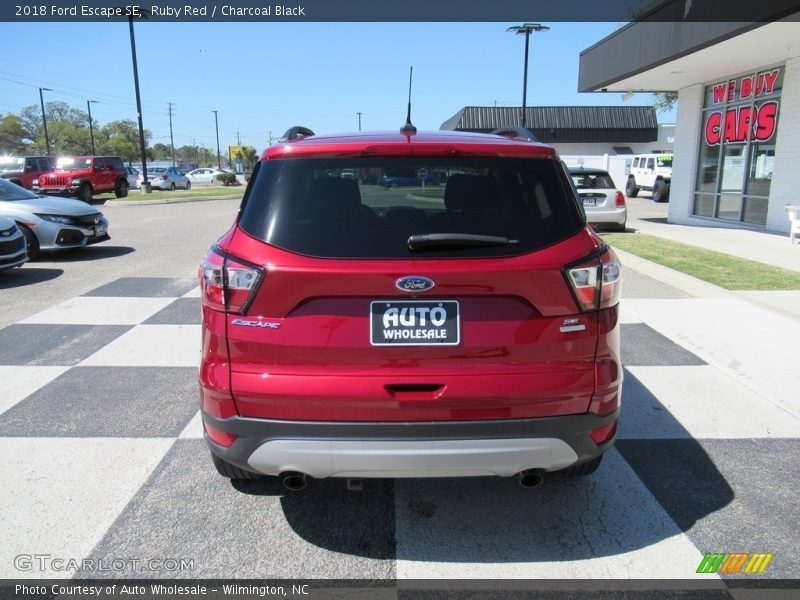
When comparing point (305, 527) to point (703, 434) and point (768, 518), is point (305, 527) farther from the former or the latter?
point (703, 434)

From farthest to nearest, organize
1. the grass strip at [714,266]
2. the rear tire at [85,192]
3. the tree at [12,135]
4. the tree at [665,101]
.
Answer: the tree at [12,135] < the tree at [665,101] < the rear tire at [85,192] < the grass strip at [714,266]

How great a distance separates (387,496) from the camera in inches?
128

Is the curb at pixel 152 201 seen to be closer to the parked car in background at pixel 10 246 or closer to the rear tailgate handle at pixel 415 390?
the parked car in background at pixel 10 246

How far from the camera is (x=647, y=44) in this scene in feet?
47.4

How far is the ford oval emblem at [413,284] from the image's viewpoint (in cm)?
247

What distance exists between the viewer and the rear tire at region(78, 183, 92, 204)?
24891 millimetres

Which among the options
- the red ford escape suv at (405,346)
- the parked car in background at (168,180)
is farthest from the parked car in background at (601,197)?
the parked car in background at (168,180)

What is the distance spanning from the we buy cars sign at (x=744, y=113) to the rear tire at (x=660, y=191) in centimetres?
1025

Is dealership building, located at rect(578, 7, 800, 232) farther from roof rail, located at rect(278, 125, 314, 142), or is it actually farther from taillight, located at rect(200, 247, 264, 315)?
taillight, located at rect(200, 247, 264, 315)

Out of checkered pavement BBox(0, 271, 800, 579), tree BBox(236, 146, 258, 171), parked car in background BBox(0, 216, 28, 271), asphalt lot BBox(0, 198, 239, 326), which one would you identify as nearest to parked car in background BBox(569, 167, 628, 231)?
asphalt lot BBox(0, 198, 239, 326)

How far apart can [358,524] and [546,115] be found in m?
50.1

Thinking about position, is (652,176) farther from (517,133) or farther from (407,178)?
(407,178)

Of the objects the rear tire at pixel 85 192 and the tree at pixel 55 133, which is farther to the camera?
the tree at pixel 55 133

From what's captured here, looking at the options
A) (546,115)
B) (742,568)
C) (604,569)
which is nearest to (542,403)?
(604,569)
